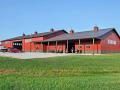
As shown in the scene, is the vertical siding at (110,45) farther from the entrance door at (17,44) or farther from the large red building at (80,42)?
the entrance door at (17,44)

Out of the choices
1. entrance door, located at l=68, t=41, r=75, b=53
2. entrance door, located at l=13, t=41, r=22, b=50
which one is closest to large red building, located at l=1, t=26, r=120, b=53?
entrance door, located at l=68, t=41, r=75, b=53

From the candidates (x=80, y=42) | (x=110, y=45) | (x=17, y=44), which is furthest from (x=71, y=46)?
(x=17, y=44)

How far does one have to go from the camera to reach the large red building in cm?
5622

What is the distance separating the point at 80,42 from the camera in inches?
2391

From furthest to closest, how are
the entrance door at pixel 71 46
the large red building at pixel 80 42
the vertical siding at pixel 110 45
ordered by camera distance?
the entrance door at pixel 71 46
the vertical siding at pixel 110 45
the large red building at pixel 80 42

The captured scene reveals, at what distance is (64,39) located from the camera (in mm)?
61938

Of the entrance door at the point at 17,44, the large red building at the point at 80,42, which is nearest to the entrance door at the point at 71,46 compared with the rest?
the large red building at the point at 80,42

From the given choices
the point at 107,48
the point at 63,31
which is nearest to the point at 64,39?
the point at 107,48

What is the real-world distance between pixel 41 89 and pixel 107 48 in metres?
48.4

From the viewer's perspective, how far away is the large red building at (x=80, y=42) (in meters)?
56.2

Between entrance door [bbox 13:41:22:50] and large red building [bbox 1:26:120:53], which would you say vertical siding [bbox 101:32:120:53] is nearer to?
large red building [bbox 1:26:120:53]

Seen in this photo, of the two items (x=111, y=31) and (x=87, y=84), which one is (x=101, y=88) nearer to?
(x=87, y=84)

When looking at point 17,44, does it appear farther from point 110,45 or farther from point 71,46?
Result: point 110,45

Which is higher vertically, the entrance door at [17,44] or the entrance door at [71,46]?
the entrance door at [17,44]
